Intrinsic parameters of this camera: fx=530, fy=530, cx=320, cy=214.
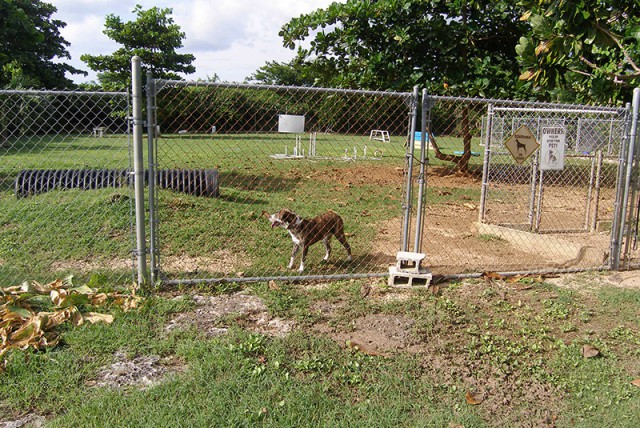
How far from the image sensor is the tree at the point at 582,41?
15.9 ft

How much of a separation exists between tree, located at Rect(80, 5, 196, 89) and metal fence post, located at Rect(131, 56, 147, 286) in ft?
88.9

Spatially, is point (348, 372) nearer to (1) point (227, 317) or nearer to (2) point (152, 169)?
(1) point (227, 317)

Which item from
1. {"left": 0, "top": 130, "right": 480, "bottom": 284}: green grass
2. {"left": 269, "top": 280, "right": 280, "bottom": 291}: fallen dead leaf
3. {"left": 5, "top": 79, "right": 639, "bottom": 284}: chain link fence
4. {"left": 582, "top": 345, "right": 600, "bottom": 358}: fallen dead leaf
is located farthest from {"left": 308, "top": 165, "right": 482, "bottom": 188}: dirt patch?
{"left": 582, "top": 345, "right": 600, "bottom": 358}: fallen dead leaf

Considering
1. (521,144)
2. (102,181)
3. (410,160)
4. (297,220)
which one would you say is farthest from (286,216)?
(102,181)

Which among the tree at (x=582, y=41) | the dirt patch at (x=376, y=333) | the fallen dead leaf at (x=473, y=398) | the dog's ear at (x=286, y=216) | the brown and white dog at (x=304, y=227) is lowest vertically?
the fallen dead leaf at (x=473, y=398)

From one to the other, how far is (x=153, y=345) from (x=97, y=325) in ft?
1.78

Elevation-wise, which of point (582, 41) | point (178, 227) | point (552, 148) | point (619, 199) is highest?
point (582, 41)

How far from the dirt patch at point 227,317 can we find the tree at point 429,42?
9390mm

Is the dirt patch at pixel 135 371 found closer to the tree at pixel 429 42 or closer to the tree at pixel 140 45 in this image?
the tree at pixel 429 42

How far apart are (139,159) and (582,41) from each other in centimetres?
429

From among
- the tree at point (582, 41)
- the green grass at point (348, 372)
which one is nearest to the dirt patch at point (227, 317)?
the green grass at point (348, 372)

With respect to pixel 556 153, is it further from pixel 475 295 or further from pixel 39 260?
pixel 39 260

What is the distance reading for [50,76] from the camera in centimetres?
3562

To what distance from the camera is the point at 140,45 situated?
3075 centimetres
